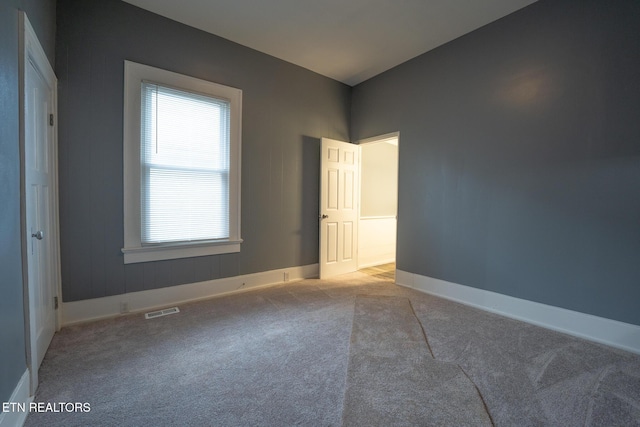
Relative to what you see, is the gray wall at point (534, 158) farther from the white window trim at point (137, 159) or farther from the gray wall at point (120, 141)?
the white window trim at point (137, 159)

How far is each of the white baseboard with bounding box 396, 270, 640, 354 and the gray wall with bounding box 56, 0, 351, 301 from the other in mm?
1951

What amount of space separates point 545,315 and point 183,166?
3.97 m

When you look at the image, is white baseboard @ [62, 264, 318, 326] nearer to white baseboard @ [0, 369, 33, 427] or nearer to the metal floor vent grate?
the metal floor vent grate

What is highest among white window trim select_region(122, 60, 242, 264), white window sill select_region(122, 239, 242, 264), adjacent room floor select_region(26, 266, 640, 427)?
white window trim select_region(122, 60, 242, 264)

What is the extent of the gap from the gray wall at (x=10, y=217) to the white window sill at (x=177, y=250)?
4.11ft

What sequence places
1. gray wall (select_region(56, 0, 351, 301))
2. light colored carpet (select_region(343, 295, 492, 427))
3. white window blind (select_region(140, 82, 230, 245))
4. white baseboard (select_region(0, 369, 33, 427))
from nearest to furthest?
white baseboard (select_region(0, 369, 33, 427)) < light colored carpet (select_region(343, 295, 492, 427)) < gray wall (select_region(56, 0, 351, 301)) < white window blind (select_region(140, 82, 230, 245))

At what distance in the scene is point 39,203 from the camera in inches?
78.8

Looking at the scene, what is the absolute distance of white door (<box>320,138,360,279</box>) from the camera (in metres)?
4.11

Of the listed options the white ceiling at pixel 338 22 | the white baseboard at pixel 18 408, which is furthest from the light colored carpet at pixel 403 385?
the white ceiling at pixel 338 22

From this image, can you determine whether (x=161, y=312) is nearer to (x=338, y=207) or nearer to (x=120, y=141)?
(x=120, y=141)

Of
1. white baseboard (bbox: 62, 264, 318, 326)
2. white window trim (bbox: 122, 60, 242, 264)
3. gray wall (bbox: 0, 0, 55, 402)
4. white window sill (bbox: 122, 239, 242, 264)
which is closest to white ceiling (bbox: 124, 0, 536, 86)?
white window trim (bbox: 122, 60, 242, 264)

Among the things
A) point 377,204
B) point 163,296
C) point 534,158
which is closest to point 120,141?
point 163,296

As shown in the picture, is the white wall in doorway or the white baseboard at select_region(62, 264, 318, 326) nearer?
the white baseboard at select_region(62, 264, 318, 326)

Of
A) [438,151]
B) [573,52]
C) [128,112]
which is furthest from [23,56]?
[573,52]
